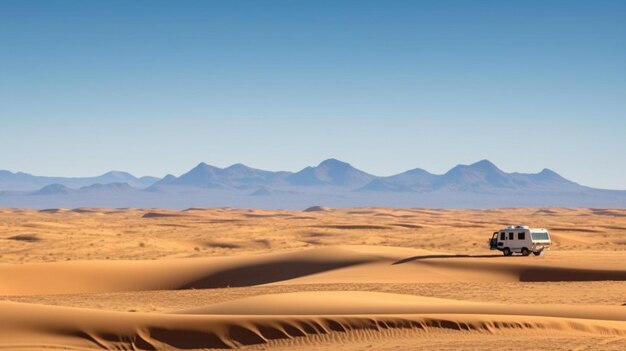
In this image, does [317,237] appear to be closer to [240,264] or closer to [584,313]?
[240,264]

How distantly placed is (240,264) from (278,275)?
94.5 inches

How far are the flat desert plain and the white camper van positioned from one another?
1.11m

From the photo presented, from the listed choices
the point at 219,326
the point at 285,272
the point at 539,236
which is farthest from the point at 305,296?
the point at 539,236

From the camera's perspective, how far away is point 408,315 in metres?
19.0

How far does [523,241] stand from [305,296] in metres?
20.3

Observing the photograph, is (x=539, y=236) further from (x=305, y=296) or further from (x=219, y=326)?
(x=219, y=326)

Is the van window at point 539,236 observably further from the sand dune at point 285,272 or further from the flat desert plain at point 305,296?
the sand dune at point 285,272

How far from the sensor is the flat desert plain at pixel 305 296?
17609 mm

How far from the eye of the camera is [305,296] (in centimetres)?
2331

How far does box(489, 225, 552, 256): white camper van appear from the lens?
40688 millimetres

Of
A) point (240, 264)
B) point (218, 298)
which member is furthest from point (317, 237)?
point (218, 298)

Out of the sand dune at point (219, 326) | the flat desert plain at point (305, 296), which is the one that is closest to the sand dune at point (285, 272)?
the flat desert plain at point (305, 296)

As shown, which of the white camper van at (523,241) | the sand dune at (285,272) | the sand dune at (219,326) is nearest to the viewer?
the sand dune at (219,326)

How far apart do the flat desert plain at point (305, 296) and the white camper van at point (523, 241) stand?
1113mm
